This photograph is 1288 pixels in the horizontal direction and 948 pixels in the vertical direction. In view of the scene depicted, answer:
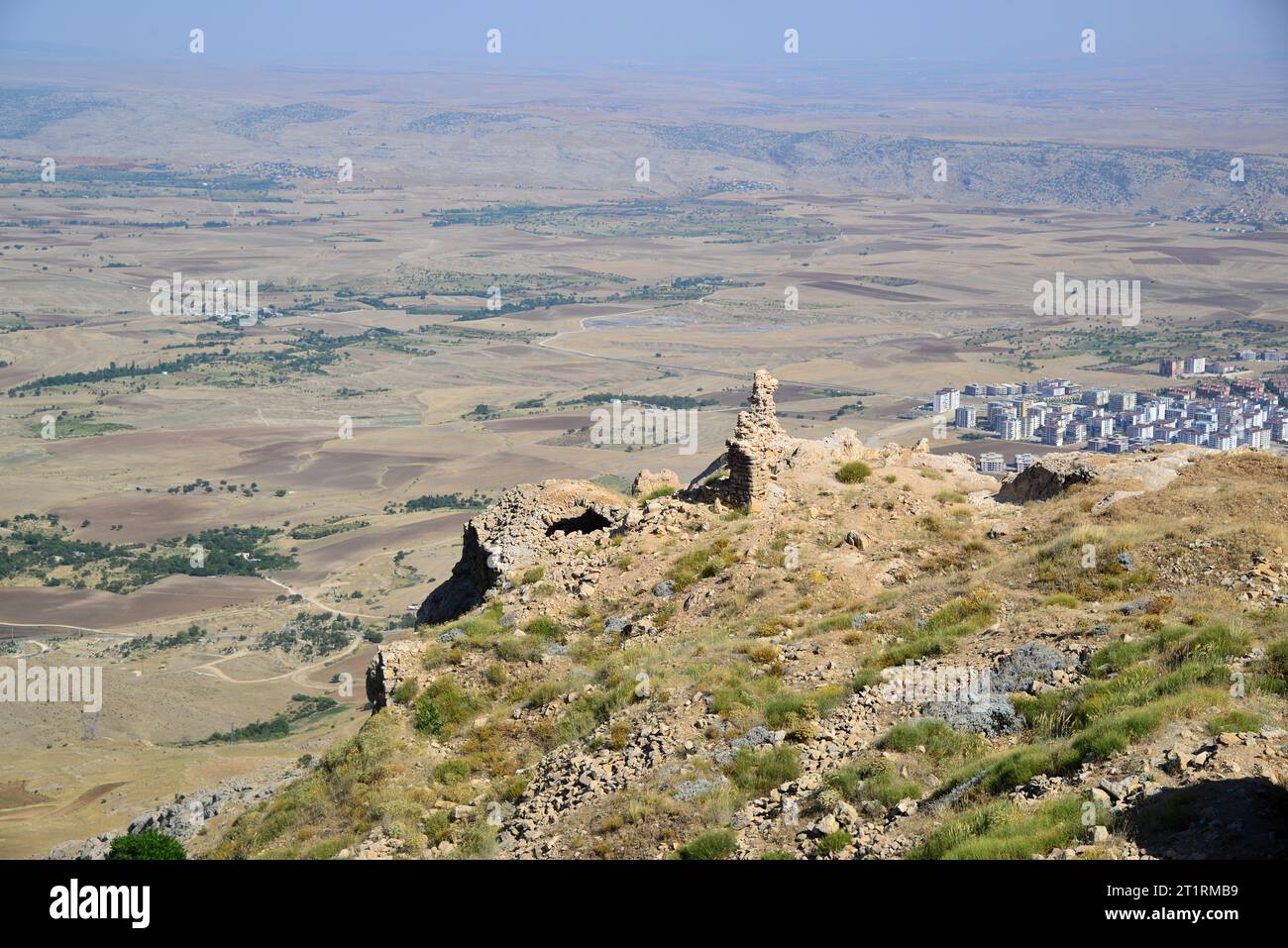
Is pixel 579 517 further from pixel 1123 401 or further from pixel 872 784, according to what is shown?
pixel 1123 401

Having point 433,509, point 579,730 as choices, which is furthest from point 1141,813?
point 433,509

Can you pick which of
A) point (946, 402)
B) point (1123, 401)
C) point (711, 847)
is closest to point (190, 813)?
point (711, 847)

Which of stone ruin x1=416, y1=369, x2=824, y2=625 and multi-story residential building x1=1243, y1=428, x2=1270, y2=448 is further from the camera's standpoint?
multi-story residential building x1=1243, y1=428, x2=1270, y2=448

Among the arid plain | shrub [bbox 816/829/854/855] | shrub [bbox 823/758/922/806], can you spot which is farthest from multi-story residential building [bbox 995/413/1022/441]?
shrub [bbox 816/829/854/855]

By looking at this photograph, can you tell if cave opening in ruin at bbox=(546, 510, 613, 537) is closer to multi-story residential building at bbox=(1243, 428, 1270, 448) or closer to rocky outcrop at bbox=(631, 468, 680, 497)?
rocky outcrop at bbox=(631, 468, 680, 497)

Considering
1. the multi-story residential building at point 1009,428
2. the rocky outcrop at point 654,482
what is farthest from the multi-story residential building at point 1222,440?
the rocky outcrop at point 654,482

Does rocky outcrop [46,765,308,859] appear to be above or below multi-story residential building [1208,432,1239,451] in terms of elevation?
below

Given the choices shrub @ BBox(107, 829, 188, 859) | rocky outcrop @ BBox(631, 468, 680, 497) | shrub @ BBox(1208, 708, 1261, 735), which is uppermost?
shrub @ BBox(1208, 708, 1261, 735)
